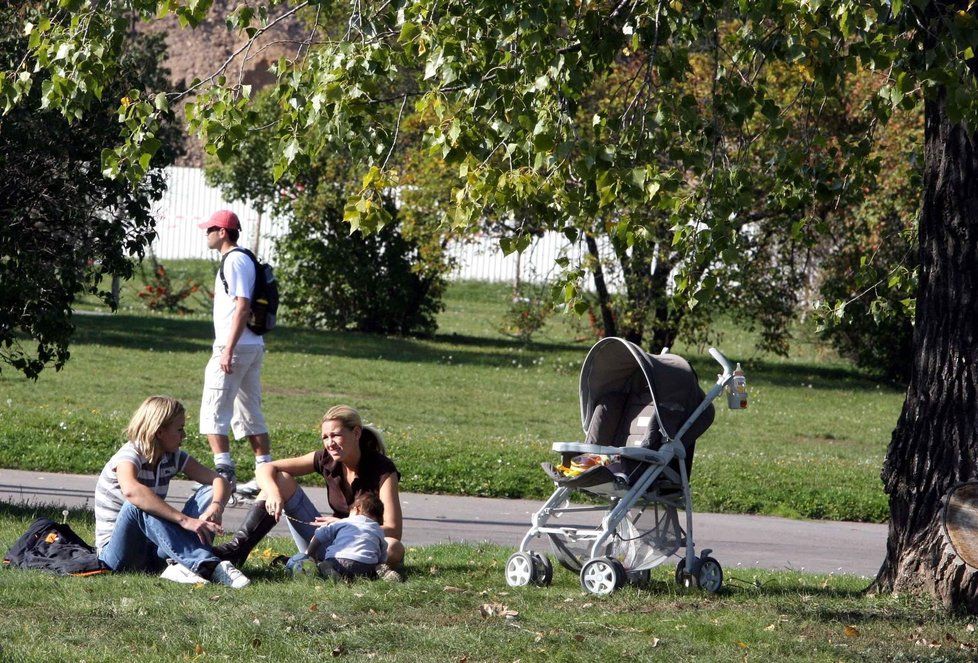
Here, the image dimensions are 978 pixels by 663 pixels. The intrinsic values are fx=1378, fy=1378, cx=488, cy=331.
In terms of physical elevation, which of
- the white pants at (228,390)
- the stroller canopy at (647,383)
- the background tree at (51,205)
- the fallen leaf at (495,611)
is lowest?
the fallen leaf at (495,611)

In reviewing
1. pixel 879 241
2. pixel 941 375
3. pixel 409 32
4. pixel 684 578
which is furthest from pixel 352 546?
pixel 879 241

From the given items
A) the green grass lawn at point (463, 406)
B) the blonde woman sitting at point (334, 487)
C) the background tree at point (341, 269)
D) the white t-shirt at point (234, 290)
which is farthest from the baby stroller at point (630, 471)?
the background tree at point (341, 269)

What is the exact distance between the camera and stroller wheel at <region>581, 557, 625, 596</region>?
7016 mm

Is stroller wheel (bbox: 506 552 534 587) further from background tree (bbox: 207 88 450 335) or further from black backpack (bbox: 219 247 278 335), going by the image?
background tree (bbox: 207 88 450 335)

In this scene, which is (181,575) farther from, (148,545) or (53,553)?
(53,553)

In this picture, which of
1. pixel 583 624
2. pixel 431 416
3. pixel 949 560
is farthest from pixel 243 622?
pixel 431 416

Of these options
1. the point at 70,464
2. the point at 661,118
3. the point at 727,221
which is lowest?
the point at 70,464

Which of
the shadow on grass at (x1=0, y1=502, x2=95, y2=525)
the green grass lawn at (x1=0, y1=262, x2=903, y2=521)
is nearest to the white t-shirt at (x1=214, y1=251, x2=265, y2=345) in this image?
the shadow on grass at (x1=0, y1=502, x2=95, y2=525)

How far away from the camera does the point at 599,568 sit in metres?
7.10

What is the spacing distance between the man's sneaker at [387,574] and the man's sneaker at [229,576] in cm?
68

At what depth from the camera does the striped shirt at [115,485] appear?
691cm

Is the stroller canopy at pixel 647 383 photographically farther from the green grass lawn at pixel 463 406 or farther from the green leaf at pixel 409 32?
the green grass lawn at pixel 463 406

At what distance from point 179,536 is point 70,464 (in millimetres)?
4889

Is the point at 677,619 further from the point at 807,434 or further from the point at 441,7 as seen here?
the point at 807,434
